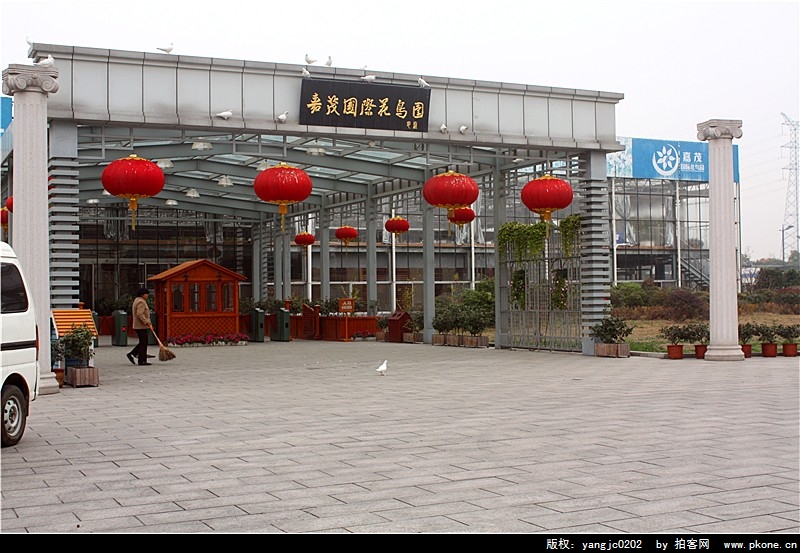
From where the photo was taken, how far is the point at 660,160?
52156 millimetres

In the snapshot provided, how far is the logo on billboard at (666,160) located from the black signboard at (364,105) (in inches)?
1396

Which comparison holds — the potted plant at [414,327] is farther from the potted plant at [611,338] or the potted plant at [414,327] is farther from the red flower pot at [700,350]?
the red flower pot at [700,350]

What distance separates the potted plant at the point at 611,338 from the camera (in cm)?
2030

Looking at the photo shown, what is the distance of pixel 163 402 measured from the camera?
12766 mm

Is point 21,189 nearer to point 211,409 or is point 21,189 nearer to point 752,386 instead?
point 211,409

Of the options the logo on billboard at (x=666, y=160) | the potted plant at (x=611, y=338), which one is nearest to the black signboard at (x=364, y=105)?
the potted plant at (x=611, y=338)

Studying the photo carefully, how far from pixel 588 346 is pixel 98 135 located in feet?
35.8

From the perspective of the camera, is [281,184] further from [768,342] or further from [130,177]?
[768,342]

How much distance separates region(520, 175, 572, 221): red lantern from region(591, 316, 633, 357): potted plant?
344 cm

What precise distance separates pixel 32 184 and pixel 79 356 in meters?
2.90

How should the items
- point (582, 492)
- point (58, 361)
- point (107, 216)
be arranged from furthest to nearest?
1. point (107, 216)
2. point (58, 361)
3. point (582, 492)

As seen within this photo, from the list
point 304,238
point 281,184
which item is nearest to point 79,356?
point 281,184

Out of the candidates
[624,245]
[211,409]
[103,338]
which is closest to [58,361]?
[211,409]

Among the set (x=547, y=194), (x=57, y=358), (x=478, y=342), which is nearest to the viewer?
(x=57, y=358)
